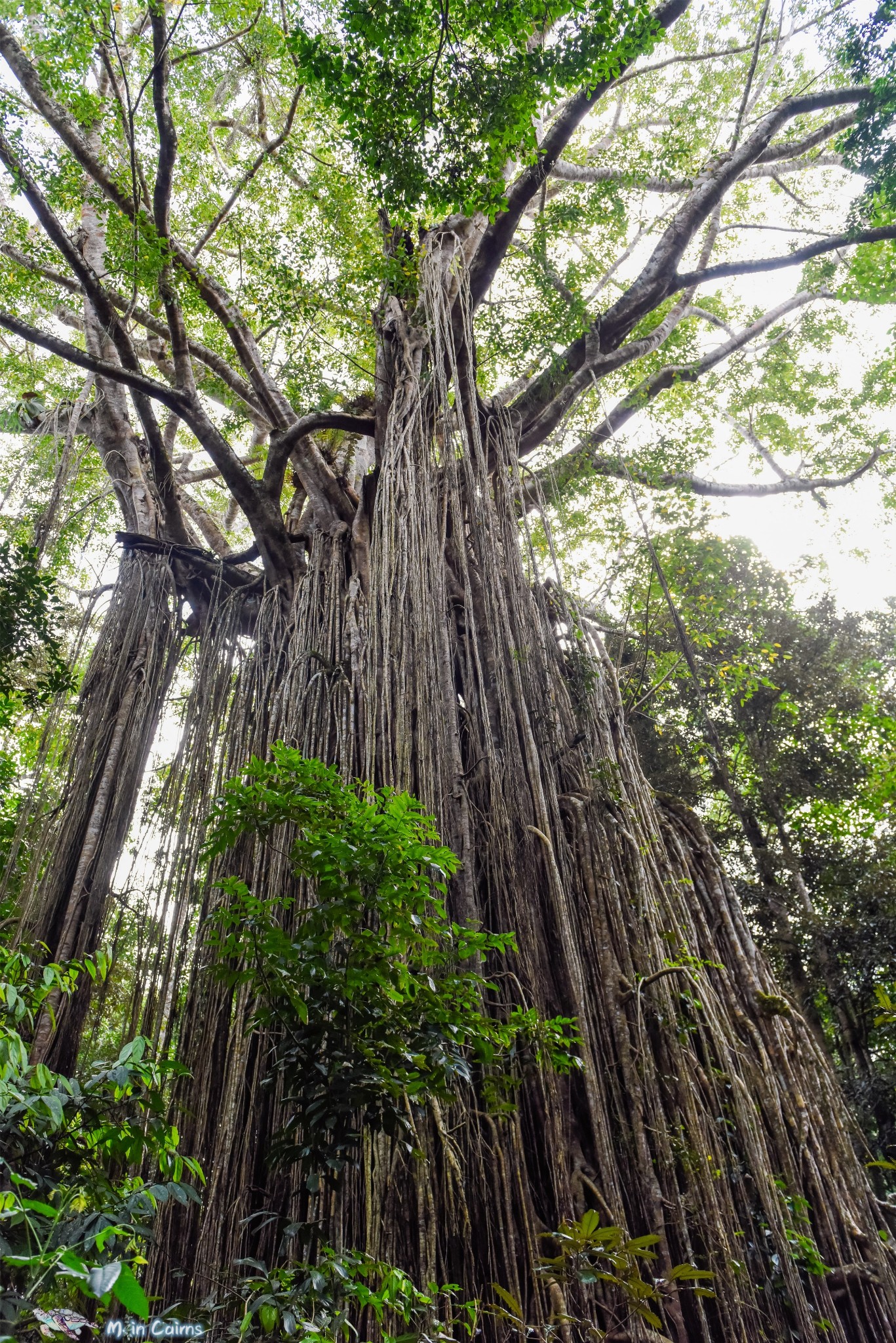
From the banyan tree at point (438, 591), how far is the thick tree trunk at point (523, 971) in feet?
0.06

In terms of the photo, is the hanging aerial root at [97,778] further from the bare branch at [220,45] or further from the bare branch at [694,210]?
the bare branch at [694,210]

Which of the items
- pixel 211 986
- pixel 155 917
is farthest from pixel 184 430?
pixel 211 986

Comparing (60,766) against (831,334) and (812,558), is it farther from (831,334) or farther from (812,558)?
(831,334)

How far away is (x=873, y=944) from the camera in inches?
218

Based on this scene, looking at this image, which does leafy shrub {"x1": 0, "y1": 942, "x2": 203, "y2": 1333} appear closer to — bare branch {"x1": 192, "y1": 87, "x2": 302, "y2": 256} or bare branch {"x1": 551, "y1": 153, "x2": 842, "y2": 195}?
bare branch {"x1": 192, "y1": 87, "x2": 302, "y2": 256}

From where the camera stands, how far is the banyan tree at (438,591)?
2.55m

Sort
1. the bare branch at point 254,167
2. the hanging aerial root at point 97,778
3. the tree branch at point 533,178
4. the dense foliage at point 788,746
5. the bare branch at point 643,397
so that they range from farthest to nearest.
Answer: the bare branch at point 643,397
the dense foliage at point 788,746
the bare branch at point 254,167
the tree branch at point 533,178
the hanging aerial root at point 97,778

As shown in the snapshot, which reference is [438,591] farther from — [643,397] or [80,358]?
[643,397]

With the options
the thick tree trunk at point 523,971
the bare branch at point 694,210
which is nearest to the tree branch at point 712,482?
the bare branch at point 694,210

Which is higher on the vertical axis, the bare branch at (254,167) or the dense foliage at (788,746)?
the bare branch at (254,167)

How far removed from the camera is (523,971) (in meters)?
2.83

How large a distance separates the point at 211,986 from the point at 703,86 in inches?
333

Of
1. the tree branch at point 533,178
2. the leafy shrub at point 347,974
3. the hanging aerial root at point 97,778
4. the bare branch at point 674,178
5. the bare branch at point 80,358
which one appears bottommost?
the leafy shrub at point 347,974

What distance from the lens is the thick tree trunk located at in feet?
7.76
